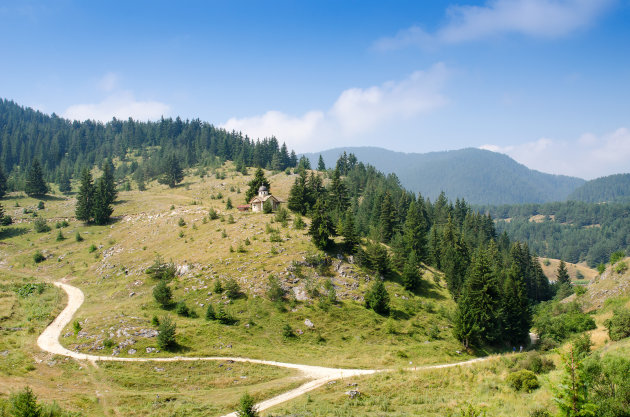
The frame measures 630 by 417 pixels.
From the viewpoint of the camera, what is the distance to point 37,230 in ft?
289

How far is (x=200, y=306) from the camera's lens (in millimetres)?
52969

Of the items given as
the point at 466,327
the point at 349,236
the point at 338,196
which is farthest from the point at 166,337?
the point at 338,196

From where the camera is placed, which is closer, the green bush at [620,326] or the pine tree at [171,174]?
the green bush at [620,326]

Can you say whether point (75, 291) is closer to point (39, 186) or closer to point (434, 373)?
point (434, 373)

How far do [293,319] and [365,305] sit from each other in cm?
1344

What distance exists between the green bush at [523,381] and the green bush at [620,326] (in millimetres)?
18669

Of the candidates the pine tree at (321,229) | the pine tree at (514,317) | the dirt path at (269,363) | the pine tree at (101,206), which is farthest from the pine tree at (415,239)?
the pine tree at (101,206)

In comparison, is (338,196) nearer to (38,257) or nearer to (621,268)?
(621,268)

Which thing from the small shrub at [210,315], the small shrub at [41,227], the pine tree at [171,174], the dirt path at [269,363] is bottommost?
the dirt path at [269,363]

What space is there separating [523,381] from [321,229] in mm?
41765

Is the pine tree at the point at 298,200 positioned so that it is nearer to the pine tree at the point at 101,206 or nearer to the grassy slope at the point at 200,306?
the grassy slope at the point at 200,306

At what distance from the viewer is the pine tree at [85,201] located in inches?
3659

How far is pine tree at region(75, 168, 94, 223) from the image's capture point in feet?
305

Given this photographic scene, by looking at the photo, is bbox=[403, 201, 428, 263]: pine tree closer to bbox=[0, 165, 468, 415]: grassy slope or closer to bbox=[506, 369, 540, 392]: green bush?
bbox=[0, 165, 468, 415]: grassy slope
